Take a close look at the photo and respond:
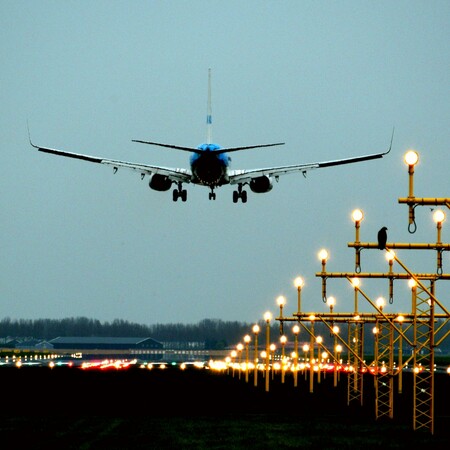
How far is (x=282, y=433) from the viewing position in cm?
3431

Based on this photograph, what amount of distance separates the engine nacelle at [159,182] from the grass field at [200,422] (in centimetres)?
2314

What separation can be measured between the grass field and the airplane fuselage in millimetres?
22980

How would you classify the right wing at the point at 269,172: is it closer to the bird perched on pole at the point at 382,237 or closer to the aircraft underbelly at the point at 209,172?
the aircraft underbelly at the point at 209,172

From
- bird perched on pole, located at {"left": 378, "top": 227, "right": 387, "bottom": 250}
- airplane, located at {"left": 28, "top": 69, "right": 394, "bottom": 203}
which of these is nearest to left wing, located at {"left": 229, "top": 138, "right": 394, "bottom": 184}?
airplane, located at {"left": 28, "top": 69, "right": 394, "bottom": 203}

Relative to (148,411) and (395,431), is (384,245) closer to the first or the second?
(395,431)

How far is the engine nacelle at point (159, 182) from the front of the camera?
266 feet

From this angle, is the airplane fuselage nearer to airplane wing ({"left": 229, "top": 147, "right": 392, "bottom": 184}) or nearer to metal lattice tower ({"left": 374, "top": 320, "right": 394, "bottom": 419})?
airplane wing ({"left": 229, "top": 147, "right": 392, "bottom": 184})

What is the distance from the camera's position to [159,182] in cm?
8119

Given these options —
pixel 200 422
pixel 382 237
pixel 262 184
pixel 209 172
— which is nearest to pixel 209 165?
pixel 209 172

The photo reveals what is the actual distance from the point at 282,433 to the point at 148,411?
12232mm

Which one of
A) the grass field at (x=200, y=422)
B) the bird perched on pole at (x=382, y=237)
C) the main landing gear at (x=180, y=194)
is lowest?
the grass field at (x=200, y=422)

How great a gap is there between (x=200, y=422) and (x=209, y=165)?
42634 millimetres

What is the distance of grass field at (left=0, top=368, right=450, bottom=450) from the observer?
31031mm

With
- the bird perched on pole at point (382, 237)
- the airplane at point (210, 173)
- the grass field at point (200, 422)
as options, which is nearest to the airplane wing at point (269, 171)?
the airplane at point (210, 173)
